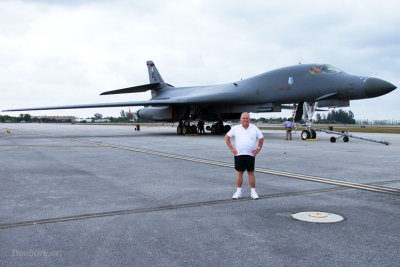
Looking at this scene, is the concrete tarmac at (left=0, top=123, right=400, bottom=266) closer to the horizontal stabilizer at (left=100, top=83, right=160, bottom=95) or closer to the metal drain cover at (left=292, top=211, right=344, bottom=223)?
the metal drain cover at (left=292, top=211, right=344, bottom=223)

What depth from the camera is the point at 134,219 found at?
4180mm

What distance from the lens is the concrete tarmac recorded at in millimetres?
3062

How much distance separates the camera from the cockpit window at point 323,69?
57.2 feet

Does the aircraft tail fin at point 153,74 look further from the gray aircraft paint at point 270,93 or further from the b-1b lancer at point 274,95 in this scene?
the b-1b lancer at point 274,95

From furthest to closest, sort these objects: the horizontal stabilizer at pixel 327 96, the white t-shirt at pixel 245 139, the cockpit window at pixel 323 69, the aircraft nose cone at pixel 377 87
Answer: the cockpit window at pixel 323 69
the horizontal stabilizer at pixel 327 96
the aircraft nose cone at pixel 377 87
the white t-shirt at pixel 245 139

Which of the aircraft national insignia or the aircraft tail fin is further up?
the aircraft tail fin

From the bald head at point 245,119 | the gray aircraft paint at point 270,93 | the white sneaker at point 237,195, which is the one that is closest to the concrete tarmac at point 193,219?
the white sneaker at point 237,195

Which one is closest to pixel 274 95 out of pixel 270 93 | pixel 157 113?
pixel 270 93

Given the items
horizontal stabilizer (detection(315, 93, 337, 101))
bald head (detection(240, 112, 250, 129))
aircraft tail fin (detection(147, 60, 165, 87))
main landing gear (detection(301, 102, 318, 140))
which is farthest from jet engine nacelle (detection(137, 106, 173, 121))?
bald head (detection(240, 112, 250, 129))

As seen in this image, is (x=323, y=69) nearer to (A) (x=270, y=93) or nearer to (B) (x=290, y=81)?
(B) (x=290, y=81)

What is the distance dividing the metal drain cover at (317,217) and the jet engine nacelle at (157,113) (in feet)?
71.0

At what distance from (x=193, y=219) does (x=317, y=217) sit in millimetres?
1407

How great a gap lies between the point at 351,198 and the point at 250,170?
146 cm

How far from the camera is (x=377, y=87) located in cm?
1577
